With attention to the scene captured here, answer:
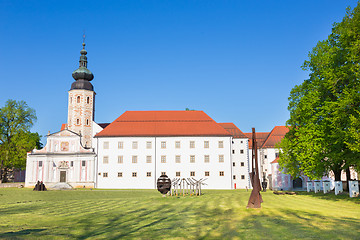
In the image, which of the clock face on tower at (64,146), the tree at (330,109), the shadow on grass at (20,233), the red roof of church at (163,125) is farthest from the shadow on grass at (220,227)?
the clock face on tower at (64,146)

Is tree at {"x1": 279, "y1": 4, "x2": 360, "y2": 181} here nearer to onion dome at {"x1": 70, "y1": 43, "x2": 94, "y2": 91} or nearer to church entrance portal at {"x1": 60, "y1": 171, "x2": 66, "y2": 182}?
church entrance portal at {"x1": 60, "y1": 171, "x2": 66, "y2": 182}

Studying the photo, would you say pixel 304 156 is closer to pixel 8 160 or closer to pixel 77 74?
pixel 77 74

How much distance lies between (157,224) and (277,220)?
4.37 meters

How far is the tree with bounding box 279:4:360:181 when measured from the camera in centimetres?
2198

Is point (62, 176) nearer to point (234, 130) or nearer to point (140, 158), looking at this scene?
point (140, 158)

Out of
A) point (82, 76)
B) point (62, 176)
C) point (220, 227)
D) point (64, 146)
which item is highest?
point (82, 76)

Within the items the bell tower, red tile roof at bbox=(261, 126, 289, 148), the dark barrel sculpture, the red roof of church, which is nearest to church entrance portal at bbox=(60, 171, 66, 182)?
the bell tower

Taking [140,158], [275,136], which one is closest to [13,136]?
[140,158]

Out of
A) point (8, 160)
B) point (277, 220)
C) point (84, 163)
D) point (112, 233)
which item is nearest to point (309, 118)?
point (277, 220)

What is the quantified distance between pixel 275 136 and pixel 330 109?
135 ft

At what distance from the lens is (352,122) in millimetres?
19922

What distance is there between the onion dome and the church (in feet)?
32.6

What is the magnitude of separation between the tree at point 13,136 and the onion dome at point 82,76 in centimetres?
1115

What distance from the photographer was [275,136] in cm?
6338
